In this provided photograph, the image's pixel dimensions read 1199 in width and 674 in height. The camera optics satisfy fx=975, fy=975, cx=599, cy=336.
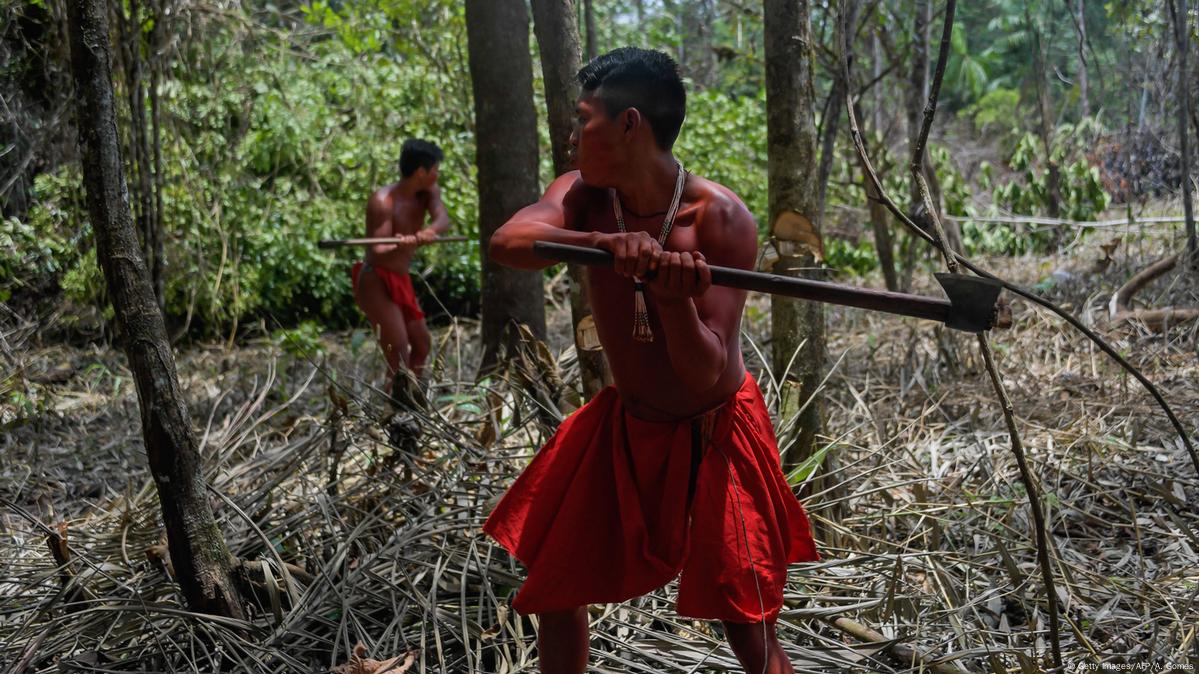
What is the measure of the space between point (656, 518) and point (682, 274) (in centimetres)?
61

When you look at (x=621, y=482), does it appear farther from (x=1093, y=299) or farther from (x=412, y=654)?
(x=1093, y=299)

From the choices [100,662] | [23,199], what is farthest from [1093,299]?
[23,199]

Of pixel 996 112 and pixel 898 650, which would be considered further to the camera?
pixel 996 112

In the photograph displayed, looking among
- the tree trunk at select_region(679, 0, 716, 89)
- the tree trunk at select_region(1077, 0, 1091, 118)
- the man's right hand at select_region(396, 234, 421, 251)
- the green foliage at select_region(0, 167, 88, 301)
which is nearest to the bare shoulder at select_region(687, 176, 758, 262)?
the man's right hand at select_region(396, 234, 421, 251)

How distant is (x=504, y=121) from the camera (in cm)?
462

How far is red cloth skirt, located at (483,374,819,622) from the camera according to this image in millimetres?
1963

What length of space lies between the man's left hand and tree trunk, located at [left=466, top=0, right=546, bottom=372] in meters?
2.89

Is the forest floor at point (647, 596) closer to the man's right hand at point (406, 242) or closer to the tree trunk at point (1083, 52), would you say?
the man's right hand at point (406, 242)

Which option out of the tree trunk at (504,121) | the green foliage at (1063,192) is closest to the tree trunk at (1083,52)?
the green foliage at (1063,192)

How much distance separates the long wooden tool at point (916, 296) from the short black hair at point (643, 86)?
1.34 feet

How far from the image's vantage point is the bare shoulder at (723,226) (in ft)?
6.53

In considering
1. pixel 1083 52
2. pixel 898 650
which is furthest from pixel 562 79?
pixel 1083 52

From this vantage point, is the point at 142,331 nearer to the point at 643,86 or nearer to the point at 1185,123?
the point at 643,86

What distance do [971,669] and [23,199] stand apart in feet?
22.9
